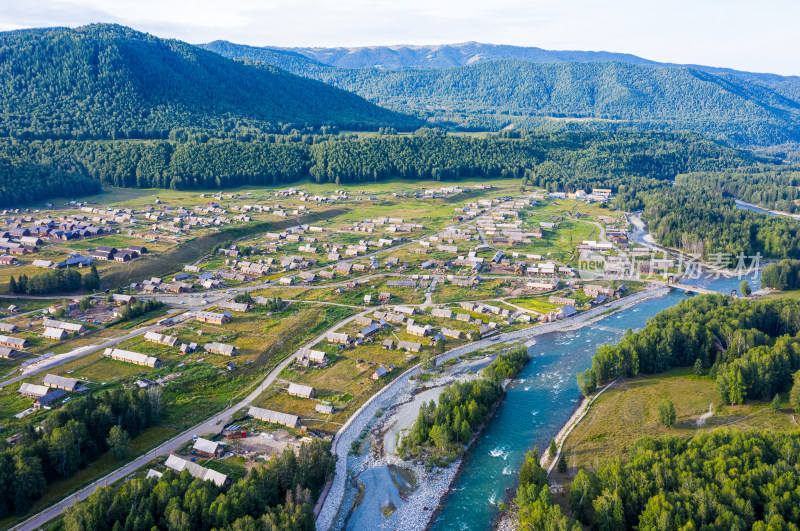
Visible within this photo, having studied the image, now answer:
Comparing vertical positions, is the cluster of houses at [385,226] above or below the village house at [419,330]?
above

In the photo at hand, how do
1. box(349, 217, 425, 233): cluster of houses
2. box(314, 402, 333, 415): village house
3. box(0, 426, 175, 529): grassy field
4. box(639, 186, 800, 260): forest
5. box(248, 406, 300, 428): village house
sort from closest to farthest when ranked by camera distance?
box(0, 426, 175, 529): grassy field
box(248, 406, 300, 428): village house
box(314, 402, 333, 415): village house
box(639, 186, 800, 260): forest
box(349, 217, 425, 233): cluster of houses

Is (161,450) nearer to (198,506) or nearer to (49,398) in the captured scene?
(198,506)

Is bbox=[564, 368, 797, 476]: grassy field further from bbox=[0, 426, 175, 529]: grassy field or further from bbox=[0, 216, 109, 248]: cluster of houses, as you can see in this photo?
bbox=[0, 216, 109, 248]: cluster of houses

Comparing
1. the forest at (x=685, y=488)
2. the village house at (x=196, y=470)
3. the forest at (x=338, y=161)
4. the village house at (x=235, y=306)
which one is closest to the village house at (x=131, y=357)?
the village house at (x=235, y=306)

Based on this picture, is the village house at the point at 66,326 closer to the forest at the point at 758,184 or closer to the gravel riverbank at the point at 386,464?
the gravel riverbank at the point at 386,464

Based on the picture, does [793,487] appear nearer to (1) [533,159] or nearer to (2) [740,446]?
(2) [740,446]

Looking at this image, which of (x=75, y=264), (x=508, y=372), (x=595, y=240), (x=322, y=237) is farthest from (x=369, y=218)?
(x=508, y=372)

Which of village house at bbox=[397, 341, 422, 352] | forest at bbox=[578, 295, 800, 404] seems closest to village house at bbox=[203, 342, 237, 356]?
village house at bbox=[397, 341, 422, 352]
